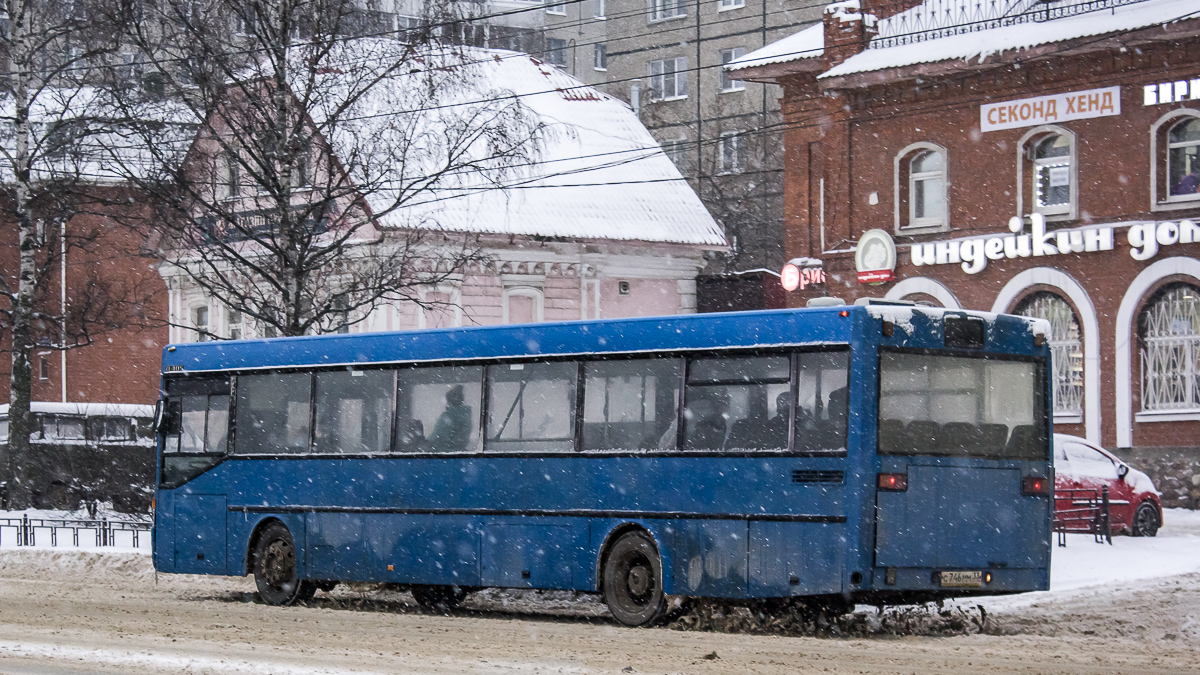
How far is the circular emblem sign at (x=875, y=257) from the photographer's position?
3281 centimetres

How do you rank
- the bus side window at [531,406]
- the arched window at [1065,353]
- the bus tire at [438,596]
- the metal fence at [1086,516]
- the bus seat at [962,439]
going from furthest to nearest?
the arched window at [1065,353] → the metal fence at [1086,516] → the bus tire at [438,596] → the bus side window at [531,406] → the bus seat at [962,439]

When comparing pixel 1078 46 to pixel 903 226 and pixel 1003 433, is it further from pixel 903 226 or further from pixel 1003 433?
pixel 1003 433

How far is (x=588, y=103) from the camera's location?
43125 mm

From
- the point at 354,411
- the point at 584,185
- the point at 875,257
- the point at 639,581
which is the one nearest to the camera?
the point at 639,581

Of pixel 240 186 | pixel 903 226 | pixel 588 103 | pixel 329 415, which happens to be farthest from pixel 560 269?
pixel 329 415

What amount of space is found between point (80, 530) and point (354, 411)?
1331cm

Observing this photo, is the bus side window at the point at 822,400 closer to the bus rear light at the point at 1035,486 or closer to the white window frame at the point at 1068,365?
the bus rear light at the point at 1035,486

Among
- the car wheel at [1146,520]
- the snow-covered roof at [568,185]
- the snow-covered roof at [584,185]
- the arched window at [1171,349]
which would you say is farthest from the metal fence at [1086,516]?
the snow-covered roof at [584,185]

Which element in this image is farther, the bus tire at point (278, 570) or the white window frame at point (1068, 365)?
the white window frame at point (1068, 365)

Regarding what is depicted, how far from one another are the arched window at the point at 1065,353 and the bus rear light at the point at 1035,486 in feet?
53.8

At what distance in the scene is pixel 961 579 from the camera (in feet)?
45.0

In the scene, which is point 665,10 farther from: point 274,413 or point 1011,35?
point 274,413

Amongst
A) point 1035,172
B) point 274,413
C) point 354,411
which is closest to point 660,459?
Answer: point 354,411

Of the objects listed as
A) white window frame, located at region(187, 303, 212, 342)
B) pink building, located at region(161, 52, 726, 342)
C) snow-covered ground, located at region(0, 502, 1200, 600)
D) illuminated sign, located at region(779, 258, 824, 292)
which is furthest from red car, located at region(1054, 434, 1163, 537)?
white window frame, located at region(187, 303, 212, 342)
